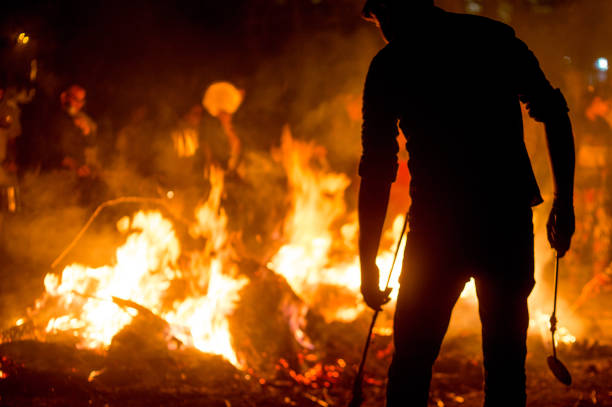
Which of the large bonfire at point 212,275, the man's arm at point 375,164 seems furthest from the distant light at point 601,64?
the man's arm at point 375,164

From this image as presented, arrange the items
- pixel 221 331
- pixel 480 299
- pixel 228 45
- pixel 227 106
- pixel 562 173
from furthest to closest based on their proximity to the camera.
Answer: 1. pixel 227 106
2. pixel 228 45
3. pixel 221 331
4. pixel 562 173
5. pixel 480 299

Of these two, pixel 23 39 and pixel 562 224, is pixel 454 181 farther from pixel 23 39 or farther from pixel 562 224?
pixel 23 39

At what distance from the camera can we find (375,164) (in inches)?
82.0

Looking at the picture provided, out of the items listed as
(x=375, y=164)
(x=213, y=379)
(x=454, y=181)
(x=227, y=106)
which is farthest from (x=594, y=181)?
(x=375, y=164)

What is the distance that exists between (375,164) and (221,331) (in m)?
4.25

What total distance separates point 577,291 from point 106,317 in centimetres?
793

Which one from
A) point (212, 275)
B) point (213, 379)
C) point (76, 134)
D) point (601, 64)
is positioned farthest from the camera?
point (601, 64)

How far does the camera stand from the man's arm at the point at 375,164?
2061 mm

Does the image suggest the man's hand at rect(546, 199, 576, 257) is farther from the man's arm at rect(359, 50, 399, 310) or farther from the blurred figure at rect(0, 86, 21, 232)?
the blurred figure at rect(0, 86, 21, 232)

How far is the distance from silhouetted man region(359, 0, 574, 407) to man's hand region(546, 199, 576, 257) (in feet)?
0.95

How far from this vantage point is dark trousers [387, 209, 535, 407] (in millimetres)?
1981

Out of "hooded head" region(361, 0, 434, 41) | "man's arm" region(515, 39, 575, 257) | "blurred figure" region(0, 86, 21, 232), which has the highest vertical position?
"blurred figure" region(0, 86, 21, 232)

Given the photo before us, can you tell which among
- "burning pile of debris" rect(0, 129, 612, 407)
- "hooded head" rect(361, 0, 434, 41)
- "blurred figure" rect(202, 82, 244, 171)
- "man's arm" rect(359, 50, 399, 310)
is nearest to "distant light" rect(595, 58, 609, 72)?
"burning pile of debris" rect(0, 129, 612, 407)

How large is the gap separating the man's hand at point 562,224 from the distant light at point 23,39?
5.04m
